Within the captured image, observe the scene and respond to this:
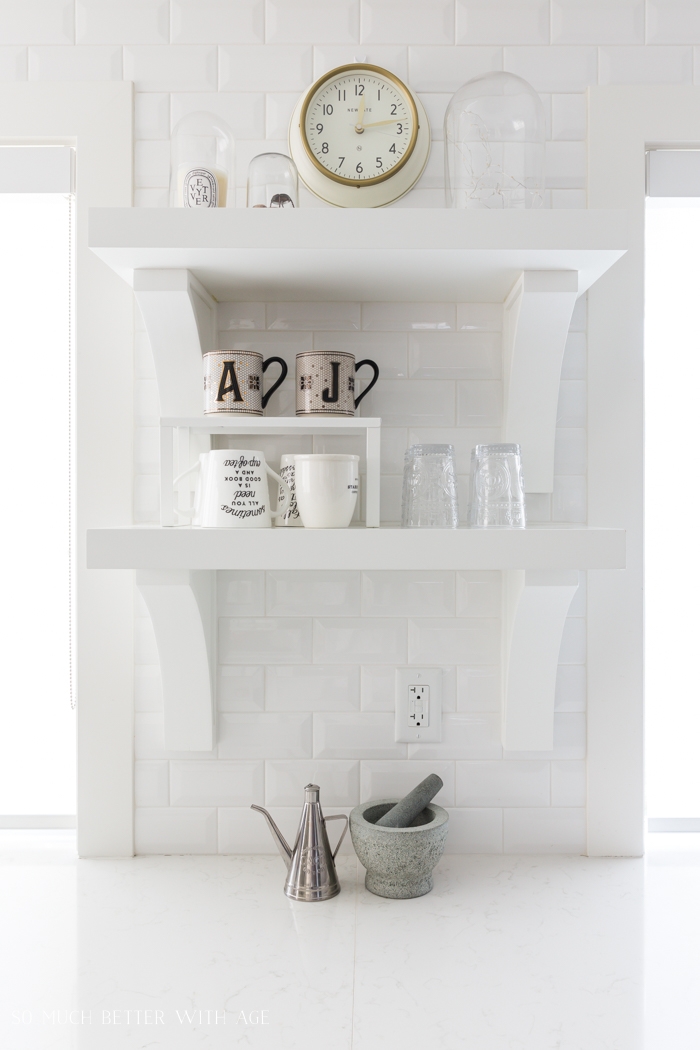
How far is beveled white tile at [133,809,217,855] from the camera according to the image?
121 cm

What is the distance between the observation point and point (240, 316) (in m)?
1.21

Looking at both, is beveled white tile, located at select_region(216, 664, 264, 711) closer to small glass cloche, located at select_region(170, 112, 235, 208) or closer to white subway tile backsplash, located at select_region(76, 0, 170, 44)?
small glass cloche, located at select_region(170, 112, 235, 208)

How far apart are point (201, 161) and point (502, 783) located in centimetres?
104

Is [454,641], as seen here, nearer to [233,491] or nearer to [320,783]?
[320,783]

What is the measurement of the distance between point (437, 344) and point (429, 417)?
116 millimetres

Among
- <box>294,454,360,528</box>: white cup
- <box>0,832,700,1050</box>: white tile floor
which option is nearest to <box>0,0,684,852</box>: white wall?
<box>0,832,700,1050</box>: white tile floor

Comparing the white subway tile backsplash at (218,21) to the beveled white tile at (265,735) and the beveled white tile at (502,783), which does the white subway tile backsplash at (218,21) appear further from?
the beveled white tile at (502,783)

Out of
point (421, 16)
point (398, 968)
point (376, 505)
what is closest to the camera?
point (398, 968)

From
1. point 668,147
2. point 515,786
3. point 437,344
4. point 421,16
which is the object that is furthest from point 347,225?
point 515,786

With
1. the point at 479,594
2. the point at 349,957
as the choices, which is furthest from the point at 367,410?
the point at 349,957

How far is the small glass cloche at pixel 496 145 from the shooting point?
1.04 m

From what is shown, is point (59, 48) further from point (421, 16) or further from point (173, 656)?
point (173, 656)

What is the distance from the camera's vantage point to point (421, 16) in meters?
1.18

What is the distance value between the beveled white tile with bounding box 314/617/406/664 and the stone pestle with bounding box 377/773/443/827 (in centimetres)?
20
